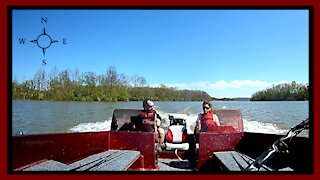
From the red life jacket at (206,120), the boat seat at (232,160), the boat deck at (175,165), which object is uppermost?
the red life jacket at (206,120)

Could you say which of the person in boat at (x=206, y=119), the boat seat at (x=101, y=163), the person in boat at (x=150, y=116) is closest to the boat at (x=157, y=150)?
the boat seat at (x=101, y=163)

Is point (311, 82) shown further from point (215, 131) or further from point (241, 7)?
point (215, 131)

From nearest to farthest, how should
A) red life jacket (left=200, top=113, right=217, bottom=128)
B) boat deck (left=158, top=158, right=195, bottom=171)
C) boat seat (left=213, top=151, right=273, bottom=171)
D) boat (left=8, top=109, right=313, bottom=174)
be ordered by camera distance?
boat (left=8, top=109, right=313, bottom=174) → boat seat (left=213, top=151, right=273, bottom=171) → boat deck (left=158, top=158, right=195, bottom=171) → red life jacket (left=200, top=113, right=217, bottom=128)

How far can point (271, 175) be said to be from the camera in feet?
5.90

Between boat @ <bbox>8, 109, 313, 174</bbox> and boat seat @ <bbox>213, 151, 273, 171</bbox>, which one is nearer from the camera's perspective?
boat @ <bbox>8, 109, 313, 174</bbox>

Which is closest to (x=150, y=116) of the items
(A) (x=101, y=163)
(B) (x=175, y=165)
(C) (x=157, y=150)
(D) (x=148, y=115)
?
(D) (x=148, y=115)

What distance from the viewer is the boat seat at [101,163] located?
8.16ft

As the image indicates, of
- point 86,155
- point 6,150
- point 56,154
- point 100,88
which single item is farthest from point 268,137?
point 100,88

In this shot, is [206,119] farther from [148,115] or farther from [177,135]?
[148,115]

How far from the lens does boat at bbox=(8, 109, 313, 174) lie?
2378mm

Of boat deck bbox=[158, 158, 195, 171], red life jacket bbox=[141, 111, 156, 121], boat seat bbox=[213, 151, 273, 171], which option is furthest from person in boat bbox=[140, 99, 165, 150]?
boat seat bbox=[213, 151, 273, 171]

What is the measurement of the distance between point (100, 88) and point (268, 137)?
10.0 metres

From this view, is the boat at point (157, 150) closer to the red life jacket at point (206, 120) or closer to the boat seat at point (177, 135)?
the boat seat at point (177, 135)

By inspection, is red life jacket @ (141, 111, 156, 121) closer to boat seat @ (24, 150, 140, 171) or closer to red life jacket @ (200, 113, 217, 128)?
red life jacket @ (200, 113, 217, 128)
